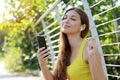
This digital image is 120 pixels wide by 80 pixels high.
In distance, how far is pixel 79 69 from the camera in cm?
266

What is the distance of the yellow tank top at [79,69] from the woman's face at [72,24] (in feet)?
0.55

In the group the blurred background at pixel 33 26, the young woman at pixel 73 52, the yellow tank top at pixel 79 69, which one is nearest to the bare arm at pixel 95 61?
the young woman at pixel 73 52

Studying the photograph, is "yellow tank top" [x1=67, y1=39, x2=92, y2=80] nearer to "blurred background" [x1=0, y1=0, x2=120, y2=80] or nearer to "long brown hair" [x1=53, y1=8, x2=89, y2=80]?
"long brown hair" [x1=53, y1=8, x2=89, y2=80]

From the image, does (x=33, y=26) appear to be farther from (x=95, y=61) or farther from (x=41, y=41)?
(x=95, y=61)

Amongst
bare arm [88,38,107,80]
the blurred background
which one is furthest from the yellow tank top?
the blurred background

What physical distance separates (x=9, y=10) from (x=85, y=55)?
9.74 m

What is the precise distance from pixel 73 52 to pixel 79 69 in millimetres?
230

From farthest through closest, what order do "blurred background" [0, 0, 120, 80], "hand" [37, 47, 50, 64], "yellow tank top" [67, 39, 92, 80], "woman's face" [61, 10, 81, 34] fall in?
"blurred background" [0, 0, 120, 80] → "hand" [37, 47, 50, 64] → "woman's face" [61, 10, 81, 34] → "yellow tank top" [67, 39, 92, 80]

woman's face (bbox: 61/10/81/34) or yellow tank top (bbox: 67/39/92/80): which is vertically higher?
woman's face (bbox: 61/10/81/34)

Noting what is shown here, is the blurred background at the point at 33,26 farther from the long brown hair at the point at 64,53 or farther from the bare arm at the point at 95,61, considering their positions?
the bare arm at the point at 95,61

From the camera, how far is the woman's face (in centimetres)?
277

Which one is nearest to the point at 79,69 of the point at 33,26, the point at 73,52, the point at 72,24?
the point at 73,52

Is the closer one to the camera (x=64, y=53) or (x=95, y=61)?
(x=95, y=61)

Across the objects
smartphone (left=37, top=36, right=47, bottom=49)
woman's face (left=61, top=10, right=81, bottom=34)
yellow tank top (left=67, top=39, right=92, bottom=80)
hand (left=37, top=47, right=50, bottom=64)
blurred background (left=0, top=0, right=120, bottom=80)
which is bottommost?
yellow tank top (left=67, top=39, right=92, bottom=80)
